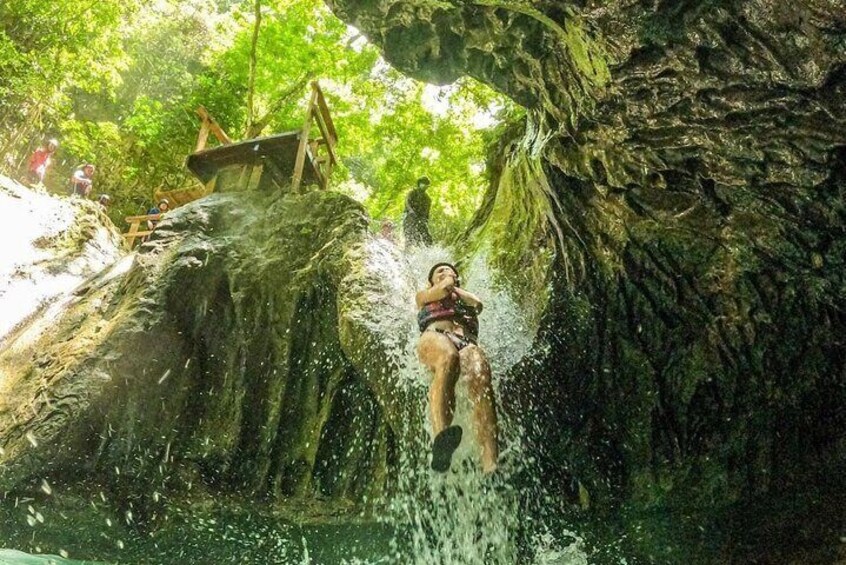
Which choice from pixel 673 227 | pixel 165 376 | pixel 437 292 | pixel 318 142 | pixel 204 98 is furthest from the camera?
pixel 204 98

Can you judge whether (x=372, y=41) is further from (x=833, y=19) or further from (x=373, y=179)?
(x=373, y=179)

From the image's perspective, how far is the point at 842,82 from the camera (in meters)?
4.14

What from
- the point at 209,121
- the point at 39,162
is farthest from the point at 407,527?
the point at 39,162

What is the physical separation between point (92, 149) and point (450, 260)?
14.9 metres

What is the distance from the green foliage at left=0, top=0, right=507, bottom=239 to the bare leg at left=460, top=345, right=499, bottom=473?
24.2ft

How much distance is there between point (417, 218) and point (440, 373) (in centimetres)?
684

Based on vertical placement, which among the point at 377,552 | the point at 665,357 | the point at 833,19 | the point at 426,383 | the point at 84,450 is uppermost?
the point at 833,19

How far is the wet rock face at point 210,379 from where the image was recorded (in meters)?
6.32

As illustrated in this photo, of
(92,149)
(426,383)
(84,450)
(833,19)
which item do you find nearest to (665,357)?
(426,383)

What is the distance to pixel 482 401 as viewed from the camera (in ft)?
17.5

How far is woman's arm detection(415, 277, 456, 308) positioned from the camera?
6199 mm

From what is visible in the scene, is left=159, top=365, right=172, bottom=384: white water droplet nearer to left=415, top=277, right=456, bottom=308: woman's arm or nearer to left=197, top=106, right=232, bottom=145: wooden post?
left=415, top=277, right=456, bottom=308: woman's arm

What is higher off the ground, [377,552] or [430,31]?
[430,31]

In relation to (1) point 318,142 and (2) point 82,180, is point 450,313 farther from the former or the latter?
(2) point 82,180
